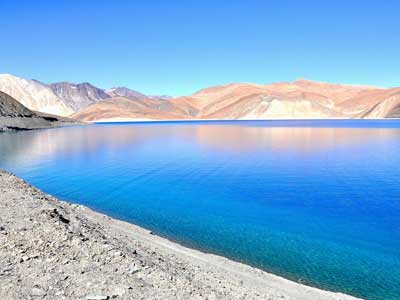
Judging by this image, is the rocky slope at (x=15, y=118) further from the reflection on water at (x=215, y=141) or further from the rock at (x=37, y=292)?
the rock at (x=37, y=292)

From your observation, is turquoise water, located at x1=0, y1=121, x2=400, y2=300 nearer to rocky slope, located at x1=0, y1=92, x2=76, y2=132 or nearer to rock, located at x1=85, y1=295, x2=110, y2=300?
rock, located at x1=85, y1=295, x2=110, y2=300

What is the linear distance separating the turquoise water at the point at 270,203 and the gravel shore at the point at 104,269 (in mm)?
1685

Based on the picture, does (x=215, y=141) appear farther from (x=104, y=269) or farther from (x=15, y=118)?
(x=15, y=118)

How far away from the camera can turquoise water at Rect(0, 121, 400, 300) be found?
1160 cm

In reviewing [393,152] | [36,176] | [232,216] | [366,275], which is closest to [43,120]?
[36,176]

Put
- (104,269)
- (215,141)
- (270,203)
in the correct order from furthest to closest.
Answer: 1. (215,141)
2. (270,203)
3. (104,269)

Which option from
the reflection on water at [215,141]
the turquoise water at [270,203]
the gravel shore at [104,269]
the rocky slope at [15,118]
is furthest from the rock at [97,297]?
the rocky slope at [15,118]

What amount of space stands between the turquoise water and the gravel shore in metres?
1.69

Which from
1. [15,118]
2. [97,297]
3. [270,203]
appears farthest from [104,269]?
[15,118]

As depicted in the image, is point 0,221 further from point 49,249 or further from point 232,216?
point 232,216

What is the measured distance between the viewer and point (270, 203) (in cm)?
1878

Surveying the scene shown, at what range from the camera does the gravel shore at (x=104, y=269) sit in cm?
748

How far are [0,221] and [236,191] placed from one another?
1350cm

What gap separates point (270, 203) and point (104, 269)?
1189cm
